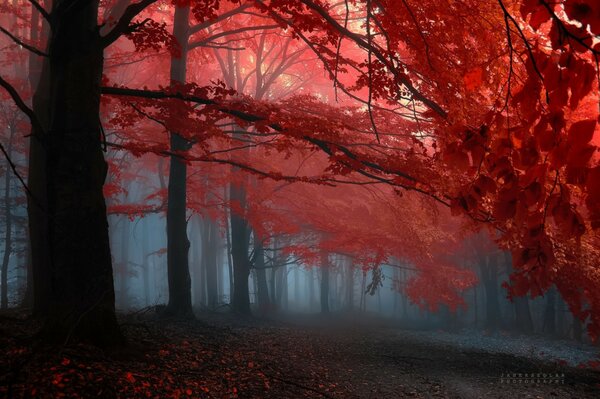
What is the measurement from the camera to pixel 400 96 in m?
6.15

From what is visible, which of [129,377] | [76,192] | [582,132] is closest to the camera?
[582,132]

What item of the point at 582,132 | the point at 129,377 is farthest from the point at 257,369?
Answer: the point at 582,132

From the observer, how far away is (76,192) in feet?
16.8

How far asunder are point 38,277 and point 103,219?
3.47m

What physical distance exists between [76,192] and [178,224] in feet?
22.0

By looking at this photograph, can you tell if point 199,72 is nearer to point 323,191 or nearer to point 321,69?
point 321,69

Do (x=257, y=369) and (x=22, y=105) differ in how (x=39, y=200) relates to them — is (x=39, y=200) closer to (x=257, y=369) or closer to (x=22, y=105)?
(x=22, y=105)

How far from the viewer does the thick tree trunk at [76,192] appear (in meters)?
4.99

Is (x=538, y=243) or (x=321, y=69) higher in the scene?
(x=321, y=69)

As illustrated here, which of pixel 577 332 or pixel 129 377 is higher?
pixel 129 377

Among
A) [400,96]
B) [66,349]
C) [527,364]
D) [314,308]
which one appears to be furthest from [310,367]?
[314,308]

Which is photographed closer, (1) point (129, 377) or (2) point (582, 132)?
(2) point (582, 132)

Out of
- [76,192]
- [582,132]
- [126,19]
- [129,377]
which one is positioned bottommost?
[129,377]

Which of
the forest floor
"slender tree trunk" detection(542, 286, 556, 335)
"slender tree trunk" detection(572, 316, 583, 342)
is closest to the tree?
the forest floor
